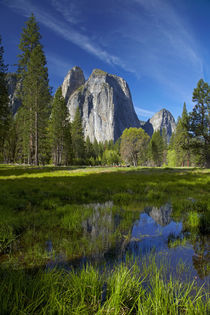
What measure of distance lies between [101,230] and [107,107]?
17239 centimetres

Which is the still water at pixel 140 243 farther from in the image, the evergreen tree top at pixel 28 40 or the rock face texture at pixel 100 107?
the rock face texture at pixel 100 107

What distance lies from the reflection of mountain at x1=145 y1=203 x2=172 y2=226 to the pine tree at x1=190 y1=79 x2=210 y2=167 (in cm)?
2754

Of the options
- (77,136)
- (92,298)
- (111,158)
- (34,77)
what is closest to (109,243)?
(92,298)

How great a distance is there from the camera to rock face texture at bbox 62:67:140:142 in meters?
163

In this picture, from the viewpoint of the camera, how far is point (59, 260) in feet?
7.40

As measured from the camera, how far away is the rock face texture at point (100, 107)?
16312cm

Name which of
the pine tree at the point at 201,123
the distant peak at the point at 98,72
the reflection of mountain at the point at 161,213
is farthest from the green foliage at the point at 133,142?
the distant peak at the point at 98,72

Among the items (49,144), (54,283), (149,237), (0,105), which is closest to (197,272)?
(149,237)

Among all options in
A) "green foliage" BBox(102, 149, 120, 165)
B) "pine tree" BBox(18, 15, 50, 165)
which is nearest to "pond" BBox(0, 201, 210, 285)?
"pine tree" BBox(18, 15, 50, 165)

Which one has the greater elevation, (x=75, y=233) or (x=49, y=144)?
(x=49, y=144)

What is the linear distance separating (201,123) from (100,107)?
150 metres

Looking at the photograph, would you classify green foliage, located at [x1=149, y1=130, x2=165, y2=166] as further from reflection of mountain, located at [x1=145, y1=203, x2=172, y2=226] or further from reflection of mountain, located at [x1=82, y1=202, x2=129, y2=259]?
reflection of mountain, located at [x1=82, y1=202, x2=129, y2=259]

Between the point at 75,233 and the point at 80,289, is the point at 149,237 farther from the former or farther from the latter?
the point at 80,289

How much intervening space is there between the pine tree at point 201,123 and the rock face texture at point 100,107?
127842 mm
